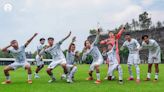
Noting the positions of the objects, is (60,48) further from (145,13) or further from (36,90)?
(145,13)

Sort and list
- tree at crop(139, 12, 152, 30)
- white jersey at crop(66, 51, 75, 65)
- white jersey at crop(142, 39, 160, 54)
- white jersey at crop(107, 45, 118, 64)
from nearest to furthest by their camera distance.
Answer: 1. white jersey at crop(107, 45, 118, 64)
2. white jersey at crop(142, 39, 160, 54)
3. white jersey at crop(66, 51, 75, 65)
4. tree at crop(139, 12, 152, 30)

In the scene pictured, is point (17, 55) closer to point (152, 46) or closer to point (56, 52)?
point (56, 52)

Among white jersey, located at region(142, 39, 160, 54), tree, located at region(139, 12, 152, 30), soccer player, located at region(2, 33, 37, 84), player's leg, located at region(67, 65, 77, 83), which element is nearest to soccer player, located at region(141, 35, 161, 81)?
white jersey, located at region(142, 39, 160, 54)

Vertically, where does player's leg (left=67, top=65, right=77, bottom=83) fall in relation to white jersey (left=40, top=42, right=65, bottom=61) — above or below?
below

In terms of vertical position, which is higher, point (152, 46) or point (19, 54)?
point (152, 46)

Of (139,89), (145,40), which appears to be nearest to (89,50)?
(145,40)

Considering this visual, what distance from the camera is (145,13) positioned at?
144 m

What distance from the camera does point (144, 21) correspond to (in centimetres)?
14400

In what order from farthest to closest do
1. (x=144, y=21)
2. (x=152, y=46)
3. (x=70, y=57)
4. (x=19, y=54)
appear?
(x=144, y=21)
(x=70, y=57)
(x=152, y=46)
(x=19, y=54)

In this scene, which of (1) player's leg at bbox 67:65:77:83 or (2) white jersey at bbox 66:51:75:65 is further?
(2) white jersey at bbox 66:51:75:65

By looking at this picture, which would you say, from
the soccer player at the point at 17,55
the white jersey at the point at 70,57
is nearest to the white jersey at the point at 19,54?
the soccer player at the point at 17,55

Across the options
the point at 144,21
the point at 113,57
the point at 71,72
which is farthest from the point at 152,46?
the point at 144,21

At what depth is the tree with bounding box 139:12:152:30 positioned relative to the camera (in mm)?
141875

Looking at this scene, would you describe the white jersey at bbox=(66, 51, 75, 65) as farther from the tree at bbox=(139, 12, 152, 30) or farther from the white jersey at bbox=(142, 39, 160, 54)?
the tree at bbox=(139, 12, 152, 30)
